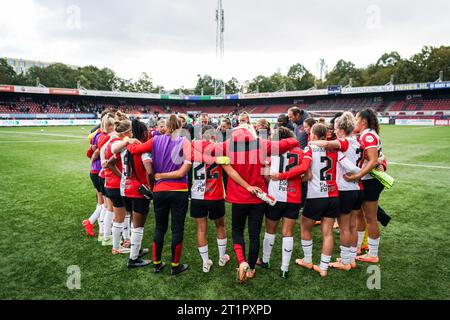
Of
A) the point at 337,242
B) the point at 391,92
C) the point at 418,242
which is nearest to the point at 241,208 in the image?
the point at 337,242

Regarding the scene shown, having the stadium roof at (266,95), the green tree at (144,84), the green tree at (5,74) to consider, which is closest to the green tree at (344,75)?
the stadium roof at (266,95)

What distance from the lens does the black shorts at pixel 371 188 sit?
419 cm

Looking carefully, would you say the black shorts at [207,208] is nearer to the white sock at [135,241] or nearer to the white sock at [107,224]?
the white sock at [135,241]

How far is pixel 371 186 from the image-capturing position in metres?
4.19

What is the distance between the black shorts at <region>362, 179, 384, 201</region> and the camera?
4.19 meters

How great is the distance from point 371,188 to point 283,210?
1.54 metres

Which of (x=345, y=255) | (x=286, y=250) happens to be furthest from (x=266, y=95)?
(x=286, y=250)

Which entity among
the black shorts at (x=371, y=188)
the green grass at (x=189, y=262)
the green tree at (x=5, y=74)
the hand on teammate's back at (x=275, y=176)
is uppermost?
the green tree at (x=5, y=74)

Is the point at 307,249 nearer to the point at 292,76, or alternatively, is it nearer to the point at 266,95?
the point at 266,95

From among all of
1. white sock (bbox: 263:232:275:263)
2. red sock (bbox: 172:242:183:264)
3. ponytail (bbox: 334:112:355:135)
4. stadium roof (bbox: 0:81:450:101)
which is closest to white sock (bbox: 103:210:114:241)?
red sock (bbox: 172:242:183:264)

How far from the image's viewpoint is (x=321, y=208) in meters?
3.80

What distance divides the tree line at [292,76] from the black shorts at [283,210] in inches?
2060

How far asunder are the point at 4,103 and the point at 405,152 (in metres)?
57.4

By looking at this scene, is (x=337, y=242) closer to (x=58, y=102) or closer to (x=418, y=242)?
(x=418, y=242)
